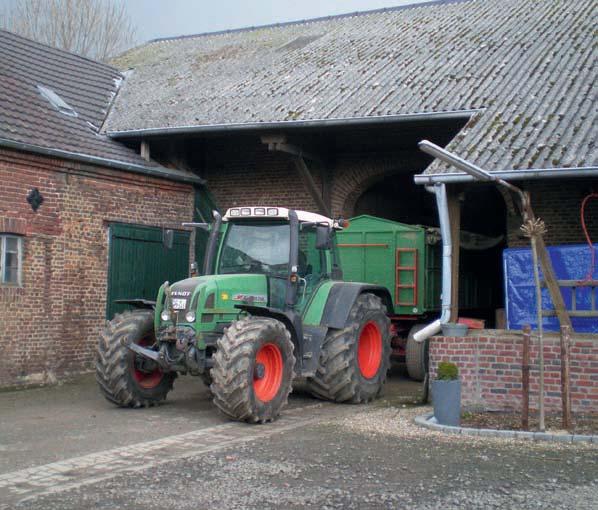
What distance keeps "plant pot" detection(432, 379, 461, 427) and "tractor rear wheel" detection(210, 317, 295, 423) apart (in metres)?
1.65

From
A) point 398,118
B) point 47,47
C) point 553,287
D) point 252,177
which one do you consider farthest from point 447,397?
point 47,47

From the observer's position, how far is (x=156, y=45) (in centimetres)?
2311

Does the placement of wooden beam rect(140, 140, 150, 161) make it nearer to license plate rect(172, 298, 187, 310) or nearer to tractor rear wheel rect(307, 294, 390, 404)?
tractor rear wheel rect(307, 294, 390, 404)

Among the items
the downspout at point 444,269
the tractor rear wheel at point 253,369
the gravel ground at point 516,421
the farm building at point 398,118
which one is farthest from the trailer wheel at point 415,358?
the tractor rear wheel at point 253,369

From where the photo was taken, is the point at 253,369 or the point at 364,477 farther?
the point at 253,369

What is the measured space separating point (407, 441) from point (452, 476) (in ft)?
4.98

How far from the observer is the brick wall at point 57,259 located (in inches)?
485

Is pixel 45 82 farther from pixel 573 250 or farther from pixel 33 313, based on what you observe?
pixel 573 250

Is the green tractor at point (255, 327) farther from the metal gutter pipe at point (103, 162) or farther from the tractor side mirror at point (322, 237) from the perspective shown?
the metal gutter pipe at point (103, 162)

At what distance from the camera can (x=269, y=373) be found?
30.5 feet

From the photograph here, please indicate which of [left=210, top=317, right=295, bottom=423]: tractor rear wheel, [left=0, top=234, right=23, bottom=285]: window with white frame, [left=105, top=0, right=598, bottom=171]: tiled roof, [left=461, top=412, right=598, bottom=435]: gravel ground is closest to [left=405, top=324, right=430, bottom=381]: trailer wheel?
[left=105, top=0, right=598, bottom=171]: tiled roof

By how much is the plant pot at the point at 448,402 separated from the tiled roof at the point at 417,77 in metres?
3.09

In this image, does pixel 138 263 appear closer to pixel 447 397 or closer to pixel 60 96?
pixel 60 96

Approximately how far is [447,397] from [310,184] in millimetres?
7065
